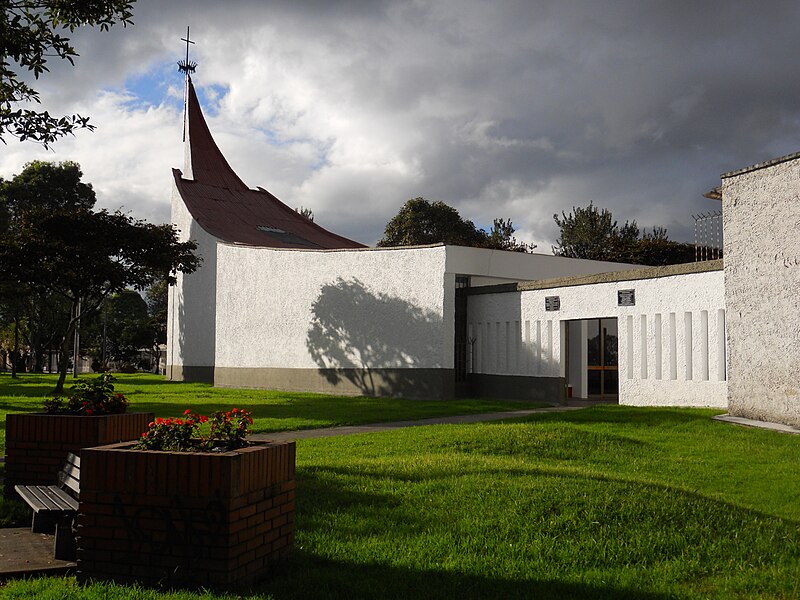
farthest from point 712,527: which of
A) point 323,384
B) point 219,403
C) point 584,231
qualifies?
point 584,231

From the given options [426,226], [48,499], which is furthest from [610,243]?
[48,499]

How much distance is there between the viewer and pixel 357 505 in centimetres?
740

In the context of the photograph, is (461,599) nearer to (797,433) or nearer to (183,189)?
(797,433)

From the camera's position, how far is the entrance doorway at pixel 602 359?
1060 inches

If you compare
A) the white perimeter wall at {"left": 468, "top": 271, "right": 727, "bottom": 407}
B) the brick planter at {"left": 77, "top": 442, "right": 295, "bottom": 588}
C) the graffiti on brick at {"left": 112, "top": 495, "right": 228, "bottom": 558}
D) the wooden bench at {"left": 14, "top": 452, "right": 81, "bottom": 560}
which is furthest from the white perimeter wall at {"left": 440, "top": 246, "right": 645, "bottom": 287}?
the graffiti on brick at {"left": 112, "top": 495, "right": 228, "bottom": 558}

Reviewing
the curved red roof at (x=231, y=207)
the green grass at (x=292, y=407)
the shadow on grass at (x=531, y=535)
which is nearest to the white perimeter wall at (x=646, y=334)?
the green grass at (x=292, y=407)

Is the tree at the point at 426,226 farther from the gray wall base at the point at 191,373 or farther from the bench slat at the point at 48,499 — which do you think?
the bench slat at the point at 48,499

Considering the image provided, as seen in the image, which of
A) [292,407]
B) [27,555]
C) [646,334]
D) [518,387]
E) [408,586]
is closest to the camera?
[408,586]

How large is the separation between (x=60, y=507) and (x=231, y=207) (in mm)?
38440

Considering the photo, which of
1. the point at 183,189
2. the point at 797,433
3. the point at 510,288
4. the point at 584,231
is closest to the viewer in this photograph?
the point at 797,433

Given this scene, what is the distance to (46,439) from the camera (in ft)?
26.1

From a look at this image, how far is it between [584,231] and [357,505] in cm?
6123

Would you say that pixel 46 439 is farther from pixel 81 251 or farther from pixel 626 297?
pixel 81 251

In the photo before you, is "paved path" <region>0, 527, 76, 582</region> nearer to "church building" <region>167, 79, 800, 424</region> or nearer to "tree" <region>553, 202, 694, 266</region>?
"church building" <region>167, 79, 800, 424</region>
